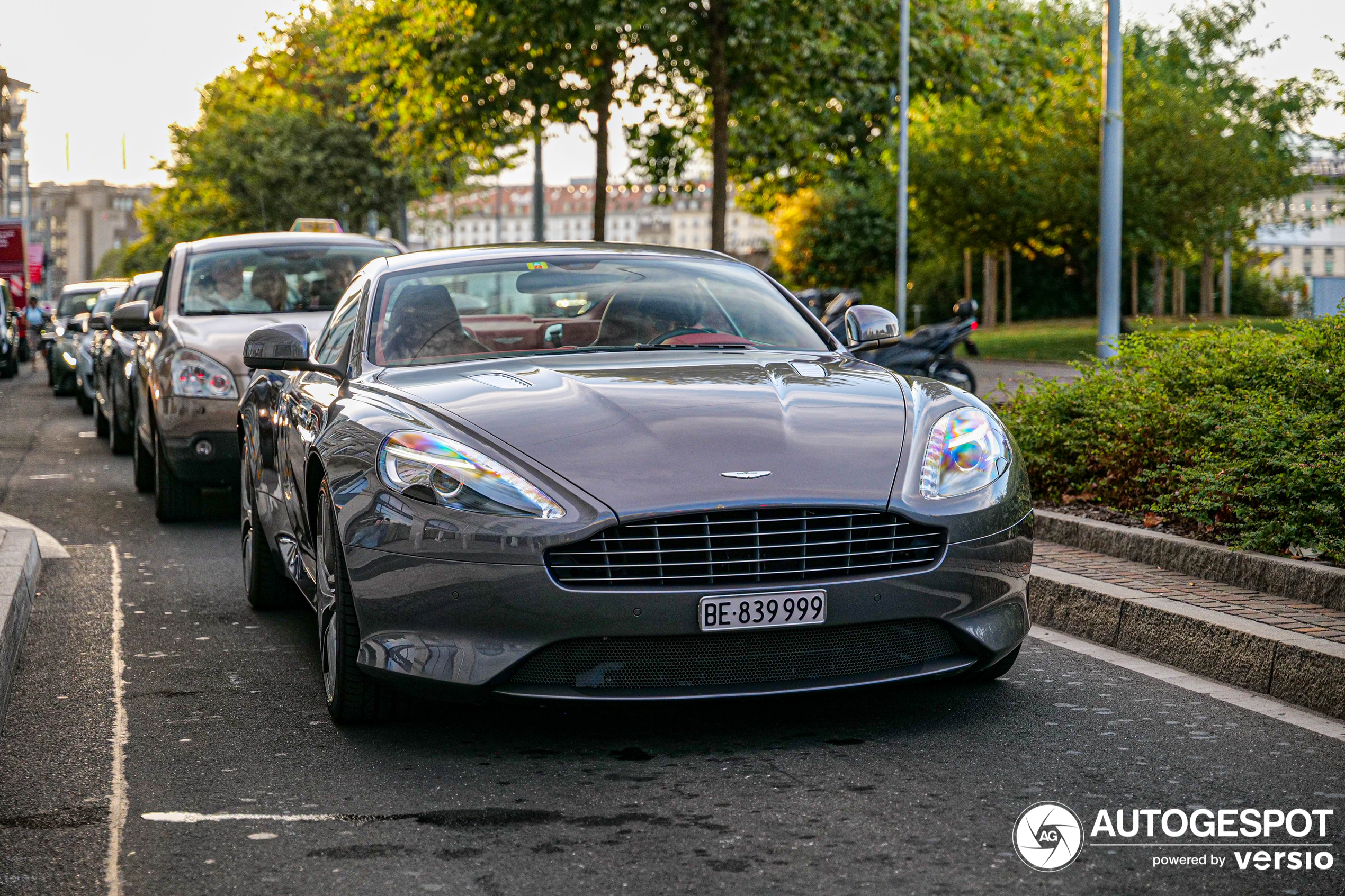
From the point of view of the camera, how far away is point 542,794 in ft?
13.8

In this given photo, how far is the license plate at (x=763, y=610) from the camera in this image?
170 inches

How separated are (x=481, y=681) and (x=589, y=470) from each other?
60cm

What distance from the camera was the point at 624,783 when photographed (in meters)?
4.30

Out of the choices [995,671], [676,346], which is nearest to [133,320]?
[676,346]

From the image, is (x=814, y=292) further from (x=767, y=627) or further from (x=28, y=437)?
(x=767, y=627)

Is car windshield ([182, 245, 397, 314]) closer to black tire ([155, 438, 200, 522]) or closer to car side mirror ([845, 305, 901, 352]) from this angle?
black tire ([155, 438, 200, 522])

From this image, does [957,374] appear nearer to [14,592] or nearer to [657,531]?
[14,592]

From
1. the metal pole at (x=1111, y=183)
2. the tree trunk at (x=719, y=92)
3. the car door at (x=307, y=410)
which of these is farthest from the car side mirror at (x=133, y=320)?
the tree trunk at (x=719, y=92)

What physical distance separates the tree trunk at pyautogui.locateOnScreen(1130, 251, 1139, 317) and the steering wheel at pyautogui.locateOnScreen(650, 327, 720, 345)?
3767 cm

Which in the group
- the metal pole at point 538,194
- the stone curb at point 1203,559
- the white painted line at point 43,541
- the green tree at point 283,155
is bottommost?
the white painted line at point 43,541

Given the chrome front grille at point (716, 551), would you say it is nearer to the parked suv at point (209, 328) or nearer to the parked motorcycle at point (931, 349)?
the parked suv at point (209, 328)

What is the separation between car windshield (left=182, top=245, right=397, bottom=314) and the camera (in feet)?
36.0

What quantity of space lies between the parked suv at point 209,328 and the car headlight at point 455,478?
535 centimetres

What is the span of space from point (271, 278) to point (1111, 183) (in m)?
6.76
